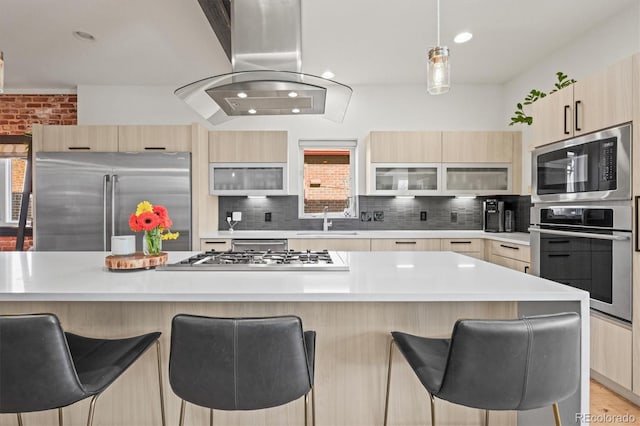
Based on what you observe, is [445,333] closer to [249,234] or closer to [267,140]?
[249,234]

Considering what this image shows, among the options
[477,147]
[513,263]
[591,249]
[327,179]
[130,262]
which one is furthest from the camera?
[327,179]

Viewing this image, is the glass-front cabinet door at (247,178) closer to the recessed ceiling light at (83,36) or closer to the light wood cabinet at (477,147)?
the recessed ceiling light at (83,36)

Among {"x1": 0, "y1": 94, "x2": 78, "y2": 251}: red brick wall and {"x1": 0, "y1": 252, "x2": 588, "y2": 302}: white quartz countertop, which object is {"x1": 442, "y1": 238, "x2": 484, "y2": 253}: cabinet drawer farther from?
{"x1": 0, "y1": 94, "x2": 78, "y2": 251}: red brick wall

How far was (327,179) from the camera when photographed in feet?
14.8

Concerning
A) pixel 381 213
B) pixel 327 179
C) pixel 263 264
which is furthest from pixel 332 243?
pixel 263 264

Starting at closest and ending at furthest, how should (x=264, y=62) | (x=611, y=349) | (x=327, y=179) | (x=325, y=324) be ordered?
(x=325, y=324) → (x=264, y=62) → (x=611, y=349) → (x=327, y=179)

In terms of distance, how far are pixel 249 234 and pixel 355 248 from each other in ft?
3.85

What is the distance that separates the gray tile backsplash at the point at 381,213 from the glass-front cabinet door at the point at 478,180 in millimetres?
407

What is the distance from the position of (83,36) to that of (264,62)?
2.20 meters

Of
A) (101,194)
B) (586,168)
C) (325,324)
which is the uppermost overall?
(586,168)

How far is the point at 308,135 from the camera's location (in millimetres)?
4363

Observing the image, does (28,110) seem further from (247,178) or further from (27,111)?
(247,178)

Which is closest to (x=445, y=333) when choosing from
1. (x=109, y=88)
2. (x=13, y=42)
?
(x=13, y=42)

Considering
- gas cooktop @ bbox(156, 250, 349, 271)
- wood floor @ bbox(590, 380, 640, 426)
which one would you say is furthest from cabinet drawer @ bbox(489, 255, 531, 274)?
gas cooktop @ bbox(156, 250, 349, 271)
